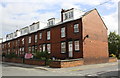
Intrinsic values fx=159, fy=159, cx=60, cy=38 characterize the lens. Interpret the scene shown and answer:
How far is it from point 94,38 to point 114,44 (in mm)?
19414

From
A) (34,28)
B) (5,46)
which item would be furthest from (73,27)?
(5,46)

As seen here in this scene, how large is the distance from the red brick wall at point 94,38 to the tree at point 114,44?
14.9 metres

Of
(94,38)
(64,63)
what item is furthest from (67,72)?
(94,38)

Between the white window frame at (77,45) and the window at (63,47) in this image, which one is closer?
the white window frame at (77,45)

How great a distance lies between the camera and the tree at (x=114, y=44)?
43469mm

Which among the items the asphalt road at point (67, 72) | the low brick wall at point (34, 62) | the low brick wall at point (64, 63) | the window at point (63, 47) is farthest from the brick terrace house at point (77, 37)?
the asphalt road at point (67, 72)

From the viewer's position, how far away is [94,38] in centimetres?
2744

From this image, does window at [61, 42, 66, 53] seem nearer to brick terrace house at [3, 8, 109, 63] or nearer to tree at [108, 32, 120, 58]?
brick terrace house at [3, 8, 109, 63]

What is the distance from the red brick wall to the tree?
585 inches

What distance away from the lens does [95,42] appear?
2753 cm

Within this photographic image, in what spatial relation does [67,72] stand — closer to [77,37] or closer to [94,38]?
[77,37]

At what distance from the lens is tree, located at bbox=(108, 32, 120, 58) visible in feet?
143

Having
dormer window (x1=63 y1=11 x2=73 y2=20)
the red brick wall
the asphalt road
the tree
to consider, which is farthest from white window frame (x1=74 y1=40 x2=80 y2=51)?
the tree

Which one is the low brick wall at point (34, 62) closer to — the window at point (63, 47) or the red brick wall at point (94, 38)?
the window at point (63, 47)
